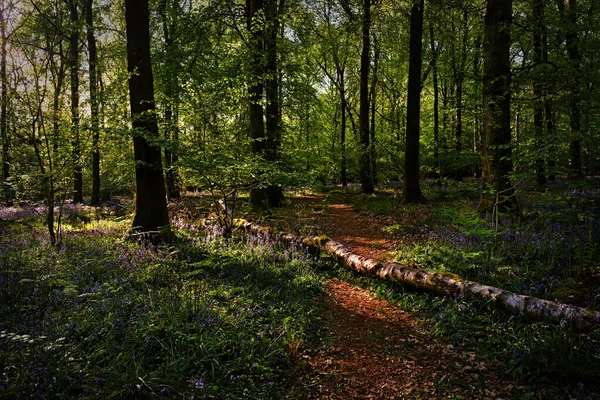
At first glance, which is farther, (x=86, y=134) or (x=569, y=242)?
(x=86, y=134)

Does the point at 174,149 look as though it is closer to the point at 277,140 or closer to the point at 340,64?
the point at 277,140

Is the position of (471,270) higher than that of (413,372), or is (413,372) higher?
(471,270)

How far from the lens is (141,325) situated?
3.76m

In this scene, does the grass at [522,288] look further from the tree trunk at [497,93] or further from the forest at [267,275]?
the tree trunk at [497,93]

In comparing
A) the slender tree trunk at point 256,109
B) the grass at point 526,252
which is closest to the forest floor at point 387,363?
the grass at point 526,252

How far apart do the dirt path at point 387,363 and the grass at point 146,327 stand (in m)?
0.37

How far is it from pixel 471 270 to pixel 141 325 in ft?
17.8

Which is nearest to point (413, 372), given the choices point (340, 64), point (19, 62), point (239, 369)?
point (239, 369)

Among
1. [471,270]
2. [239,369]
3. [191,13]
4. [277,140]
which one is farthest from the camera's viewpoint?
[277,140]

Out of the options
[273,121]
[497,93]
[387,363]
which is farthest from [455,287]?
[273,121]

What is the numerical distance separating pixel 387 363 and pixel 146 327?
288cm

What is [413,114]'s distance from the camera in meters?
13.3

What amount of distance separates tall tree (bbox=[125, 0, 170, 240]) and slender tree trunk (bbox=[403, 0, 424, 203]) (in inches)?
383

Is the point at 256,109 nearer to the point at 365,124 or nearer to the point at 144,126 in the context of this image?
the point at 144,126
